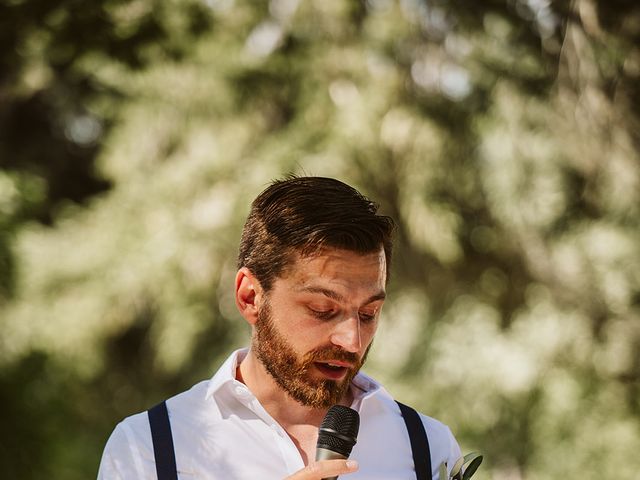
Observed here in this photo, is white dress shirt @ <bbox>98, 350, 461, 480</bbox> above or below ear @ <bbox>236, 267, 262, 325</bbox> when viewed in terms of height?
below

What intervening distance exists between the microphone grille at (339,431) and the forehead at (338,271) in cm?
27

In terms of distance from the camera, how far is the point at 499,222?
688 centimetres

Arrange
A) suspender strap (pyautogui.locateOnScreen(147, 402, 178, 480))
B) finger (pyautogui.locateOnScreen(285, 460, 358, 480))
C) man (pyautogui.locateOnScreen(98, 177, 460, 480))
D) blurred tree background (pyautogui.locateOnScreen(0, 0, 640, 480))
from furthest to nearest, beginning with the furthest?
blurred tree background (pyautogui.locateOnScreen(0, 0, 640, 480)), man (pyautogui.locateOnScreen(98, 177, 460, 480)), suspender strap (pyautogui.locateOnScreen(147, 402, 178, 480)), finger (pyautogui.locateOnScreen(285, 460, 358, 480))

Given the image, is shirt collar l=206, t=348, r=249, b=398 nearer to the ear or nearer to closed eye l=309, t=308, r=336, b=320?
the ear

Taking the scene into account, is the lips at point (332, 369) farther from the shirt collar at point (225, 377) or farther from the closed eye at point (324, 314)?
the shirt collar at point (225, 377)

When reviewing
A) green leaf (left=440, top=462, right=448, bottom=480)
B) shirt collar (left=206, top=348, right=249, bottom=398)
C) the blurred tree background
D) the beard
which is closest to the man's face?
the beard

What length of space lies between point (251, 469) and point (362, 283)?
0.44 meters

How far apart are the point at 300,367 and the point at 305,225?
30 cm

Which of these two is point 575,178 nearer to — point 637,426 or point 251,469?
point 637,426

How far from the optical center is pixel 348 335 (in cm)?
182

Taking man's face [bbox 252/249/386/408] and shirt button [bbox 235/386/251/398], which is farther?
shirt button [bbox 235/386/251/398]

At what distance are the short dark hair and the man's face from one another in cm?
3

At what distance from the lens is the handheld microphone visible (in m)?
1.62

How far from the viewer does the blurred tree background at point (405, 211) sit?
593 centimetres
